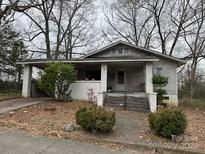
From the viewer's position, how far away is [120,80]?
66.5 feet

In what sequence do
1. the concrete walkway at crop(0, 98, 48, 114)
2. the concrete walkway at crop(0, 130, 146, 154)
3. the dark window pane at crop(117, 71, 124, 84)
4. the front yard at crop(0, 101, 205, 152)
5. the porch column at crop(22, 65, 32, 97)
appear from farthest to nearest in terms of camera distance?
the dark window pane at crop(117, 71, 124, 84) < the porch column at crop(22, 65, 32, 97) < the concrete walkway at crop(0, 98, 48, 114) < the front yard at crop(0, 101, 205, 152) < the concrete walkway at crop(0, 130, 146, 154)

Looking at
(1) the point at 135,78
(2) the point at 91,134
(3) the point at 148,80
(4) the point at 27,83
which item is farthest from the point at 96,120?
(1) the point at 135,78

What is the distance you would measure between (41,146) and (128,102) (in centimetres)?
892

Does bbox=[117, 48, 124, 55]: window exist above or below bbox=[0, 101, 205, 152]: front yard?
above

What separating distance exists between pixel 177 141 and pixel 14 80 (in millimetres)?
21352

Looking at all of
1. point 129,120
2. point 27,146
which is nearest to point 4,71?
point 129,120

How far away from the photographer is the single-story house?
15.8 m

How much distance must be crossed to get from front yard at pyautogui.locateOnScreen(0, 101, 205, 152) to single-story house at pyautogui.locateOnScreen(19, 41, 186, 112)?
3.95 m

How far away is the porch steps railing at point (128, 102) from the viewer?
14.6 metres

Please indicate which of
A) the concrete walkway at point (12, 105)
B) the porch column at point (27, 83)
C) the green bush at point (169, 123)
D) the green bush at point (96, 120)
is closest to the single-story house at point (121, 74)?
the porch column at point (27, 83)

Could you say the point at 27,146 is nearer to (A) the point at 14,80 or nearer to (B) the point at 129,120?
(B) the point at 129,120

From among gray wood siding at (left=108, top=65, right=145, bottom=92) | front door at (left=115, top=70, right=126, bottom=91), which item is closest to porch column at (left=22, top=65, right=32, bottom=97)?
gray wood siding at (left=108, top=65, right=145, bottom=92)

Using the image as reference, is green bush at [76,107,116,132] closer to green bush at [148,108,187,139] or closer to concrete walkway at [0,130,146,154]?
concrete walkway at [0,130,146,154]

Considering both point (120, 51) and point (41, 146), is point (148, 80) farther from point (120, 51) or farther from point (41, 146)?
point (41, 146)
